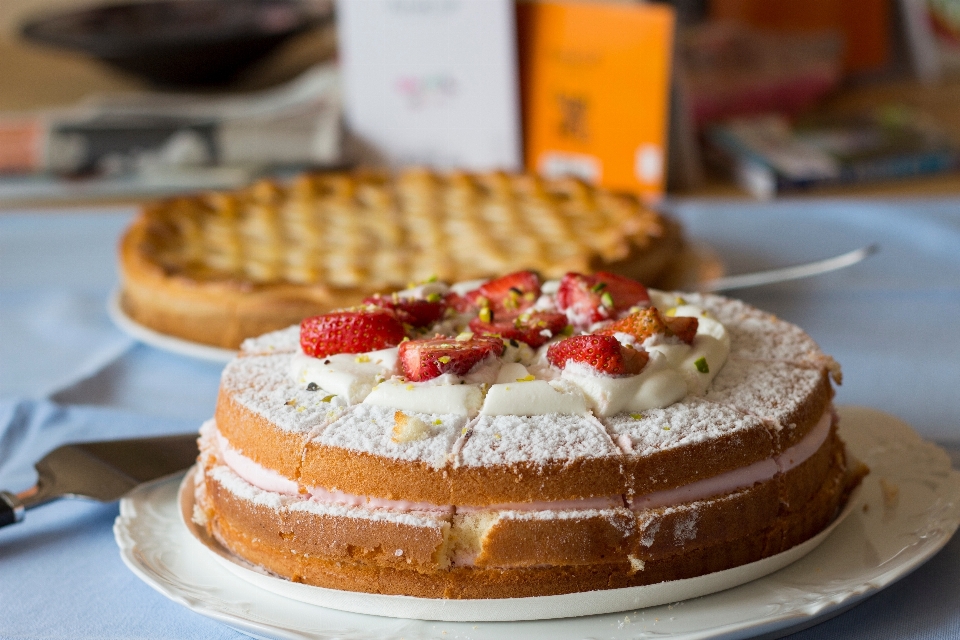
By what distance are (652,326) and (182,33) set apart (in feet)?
9.69

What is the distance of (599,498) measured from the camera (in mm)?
1062

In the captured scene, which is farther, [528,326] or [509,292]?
[509,292]

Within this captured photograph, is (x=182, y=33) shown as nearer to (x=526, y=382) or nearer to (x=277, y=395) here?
(x=277, y=395)

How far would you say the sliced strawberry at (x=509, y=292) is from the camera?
1357 millimetres

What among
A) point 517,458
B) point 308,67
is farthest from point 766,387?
point 308,67

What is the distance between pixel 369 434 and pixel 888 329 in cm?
128

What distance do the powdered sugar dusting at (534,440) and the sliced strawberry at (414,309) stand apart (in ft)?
0.76

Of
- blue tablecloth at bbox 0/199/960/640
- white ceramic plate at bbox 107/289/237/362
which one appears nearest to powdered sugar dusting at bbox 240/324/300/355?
blue tablecloth at bbox 0/199/960/640

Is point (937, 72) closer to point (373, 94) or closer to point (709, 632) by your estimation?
point (373, 94)

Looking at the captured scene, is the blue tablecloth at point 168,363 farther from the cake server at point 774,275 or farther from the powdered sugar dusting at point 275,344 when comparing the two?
the powdered sugar dusting at point 275,344

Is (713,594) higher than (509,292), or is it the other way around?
→ (509,292)

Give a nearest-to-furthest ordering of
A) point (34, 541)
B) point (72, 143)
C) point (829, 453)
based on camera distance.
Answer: point (829, 453) < point (34, 541) < point (72, 143)

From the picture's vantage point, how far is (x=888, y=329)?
204 centimetres

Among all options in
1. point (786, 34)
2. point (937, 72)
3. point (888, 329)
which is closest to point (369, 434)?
point (888, 329)
